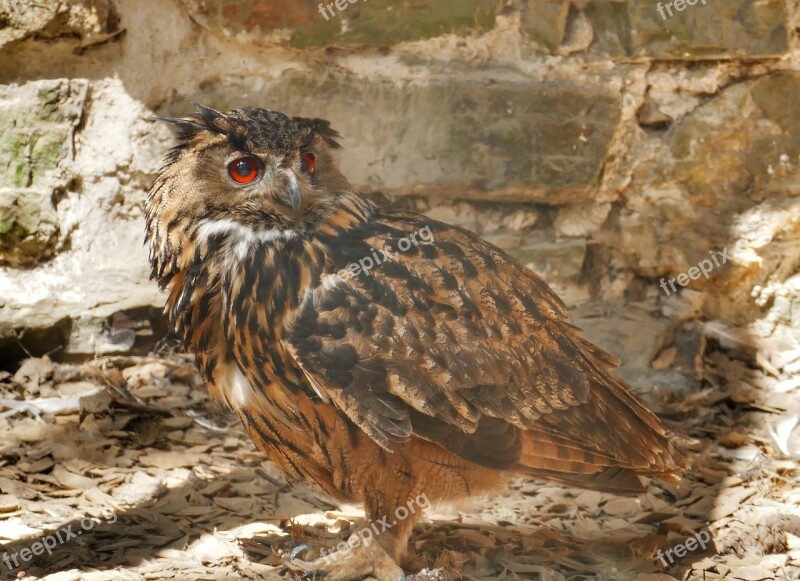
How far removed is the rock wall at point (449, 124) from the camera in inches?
135

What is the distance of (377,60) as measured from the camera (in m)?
3.49

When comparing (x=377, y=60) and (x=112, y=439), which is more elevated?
(x=377, y=60)

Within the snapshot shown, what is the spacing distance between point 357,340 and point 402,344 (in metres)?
0.13

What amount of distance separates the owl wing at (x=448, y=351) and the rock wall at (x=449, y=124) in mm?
886

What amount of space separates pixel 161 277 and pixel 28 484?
0.90 m

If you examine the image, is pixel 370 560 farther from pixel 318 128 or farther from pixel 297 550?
pixel 318 128

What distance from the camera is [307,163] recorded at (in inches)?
100

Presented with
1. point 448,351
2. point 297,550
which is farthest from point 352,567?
point 448,351

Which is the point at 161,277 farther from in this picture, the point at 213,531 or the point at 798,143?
the point at 798,143

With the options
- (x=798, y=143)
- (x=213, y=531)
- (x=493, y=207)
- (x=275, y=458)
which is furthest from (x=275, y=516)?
(x=798, y=143)

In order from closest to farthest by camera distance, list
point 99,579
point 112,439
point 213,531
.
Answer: point 99,579 < point 213,531 < point 112,439

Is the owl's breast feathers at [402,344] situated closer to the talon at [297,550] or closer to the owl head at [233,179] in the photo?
the owl head at [233,179]

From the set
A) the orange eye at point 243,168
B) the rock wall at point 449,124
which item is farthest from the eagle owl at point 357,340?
the rock wall at point 449,124

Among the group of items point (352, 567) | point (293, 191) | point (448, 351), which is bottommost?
point (352, 567)
